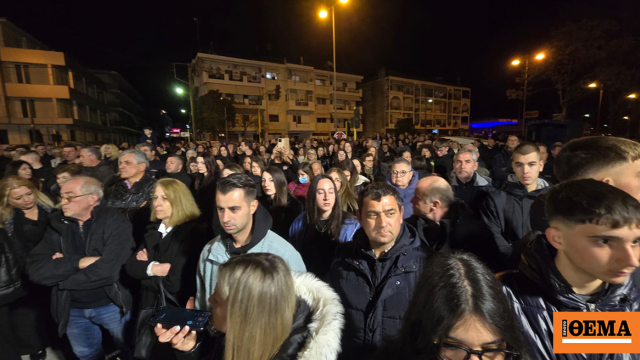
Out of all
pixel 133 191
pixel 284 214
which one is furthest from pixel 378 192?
pixel 133 191

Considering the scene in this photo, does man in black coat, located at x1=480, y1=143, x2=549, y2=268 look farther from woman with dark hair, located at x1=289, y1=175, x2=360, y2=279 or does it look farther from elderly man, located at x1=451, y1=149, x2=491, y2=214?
woman with dark hair, located at x1=289, y1=175, x2=360, y2=279

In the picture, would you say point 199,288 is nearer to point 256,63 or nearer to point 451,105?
point 256,63

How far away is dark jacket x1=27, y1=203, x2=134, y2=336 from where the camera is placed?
2.77 metres

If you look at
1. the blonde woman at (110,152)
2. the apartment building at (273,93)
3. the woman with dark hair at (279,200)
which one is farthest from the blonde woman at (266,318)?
the apartment building at (273,93)

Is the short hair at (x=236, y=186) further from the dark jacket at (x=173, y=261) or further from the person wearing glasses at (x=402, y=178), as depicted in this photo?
the person wearing glasses at (x=402, y=178)

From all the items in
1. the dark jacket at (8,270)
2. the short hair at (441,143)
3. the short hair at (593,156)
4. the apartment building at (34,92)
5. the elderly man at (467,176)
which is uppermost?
the apartment building at (34,92)

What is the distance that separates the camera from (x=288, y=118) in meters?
43.5

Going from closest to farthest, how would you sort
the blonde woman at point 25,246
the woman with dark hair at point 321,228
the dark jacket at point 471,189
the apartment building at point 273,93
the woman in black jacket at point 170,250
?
the woman in black jacket at point 170,250
the woman with dark hair at point 321,228
the blonde woman at point 25,246
the dark jacket at point 471,189
the apartment building at point 273,93

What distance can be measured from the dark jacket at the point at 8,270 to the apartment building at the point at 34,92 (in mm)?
31062

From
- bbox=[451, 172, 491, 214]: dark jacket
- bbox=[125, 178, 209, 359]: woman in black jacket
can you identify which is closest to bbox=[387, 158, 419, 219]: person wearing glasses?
bbox=[451, 172, 491, 214]: dark jacket

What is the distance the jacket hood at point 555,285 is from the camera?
1317 millimetres

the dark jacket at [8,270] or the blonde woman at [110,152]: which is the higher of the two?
the blonde woman at [110,152]

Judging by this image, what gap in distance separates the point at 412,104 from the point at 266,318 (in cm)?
5895

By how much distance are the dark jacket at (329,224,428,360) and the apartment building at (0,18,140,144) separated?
3397 centimetres
